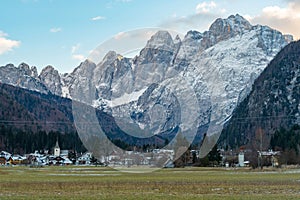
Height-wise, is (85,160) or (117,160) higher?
(117,160)

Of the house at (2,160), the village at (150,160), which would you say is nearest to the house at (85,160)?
the village at (150,160)

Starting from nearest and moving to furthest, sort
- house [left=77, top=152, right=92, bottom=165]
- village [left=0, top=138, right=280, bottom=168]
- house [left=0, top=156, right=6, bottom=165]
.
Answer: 1. village [left=0, top=138, right=280, bottom=168]
2. house [left=77, top=152, right=92, bottom=165]
3. house [left=0, top=156, right=6, bottom=165]

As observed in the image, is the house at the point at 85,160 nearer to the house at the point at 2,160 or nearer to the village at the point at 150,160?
the village at the point at 150,160

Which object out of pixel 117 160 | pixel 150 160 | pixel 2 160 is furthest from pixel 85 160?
pixel 150 160

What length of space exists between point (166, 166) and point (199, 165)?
1198 centimetres

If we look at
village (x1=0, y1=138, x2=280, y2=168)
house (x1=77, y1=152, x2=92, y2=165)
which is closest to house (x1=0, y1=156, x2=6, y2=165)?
village (x1=0, y1=138, x2=280, y2=168)

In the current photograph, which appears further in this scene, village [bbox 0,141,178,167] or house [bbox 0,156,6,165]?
house [bbox 0,156,6,165]

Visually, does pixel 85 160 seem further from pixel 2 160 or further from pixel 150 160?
pixel 150 160

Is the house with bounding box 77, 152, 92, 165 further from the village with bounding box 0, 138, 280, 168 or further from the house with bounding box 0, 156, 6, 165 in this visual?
the house with bounding box 0, 156, 6, 165

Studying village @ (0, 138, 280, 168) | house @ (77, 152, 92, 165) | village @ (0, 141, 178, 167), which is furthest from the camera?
house @ (77, 152, 92, 165)

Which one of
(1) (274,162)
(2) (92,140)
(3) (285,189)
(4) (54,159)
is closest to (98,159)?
(4) (54,159)

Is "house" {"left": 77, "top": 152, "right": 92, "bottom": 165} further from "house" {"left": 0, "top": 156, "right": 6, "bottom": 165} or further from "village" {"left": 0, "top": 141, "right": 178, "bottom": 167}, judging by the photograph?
"house" {"left": 0, "top": 156, "right": 6, "bottom": 165}

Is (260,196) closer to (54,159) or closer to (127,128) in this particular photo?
(127,128)

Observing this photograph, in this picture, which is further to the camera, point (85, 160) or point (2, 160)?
point (2, 160)
